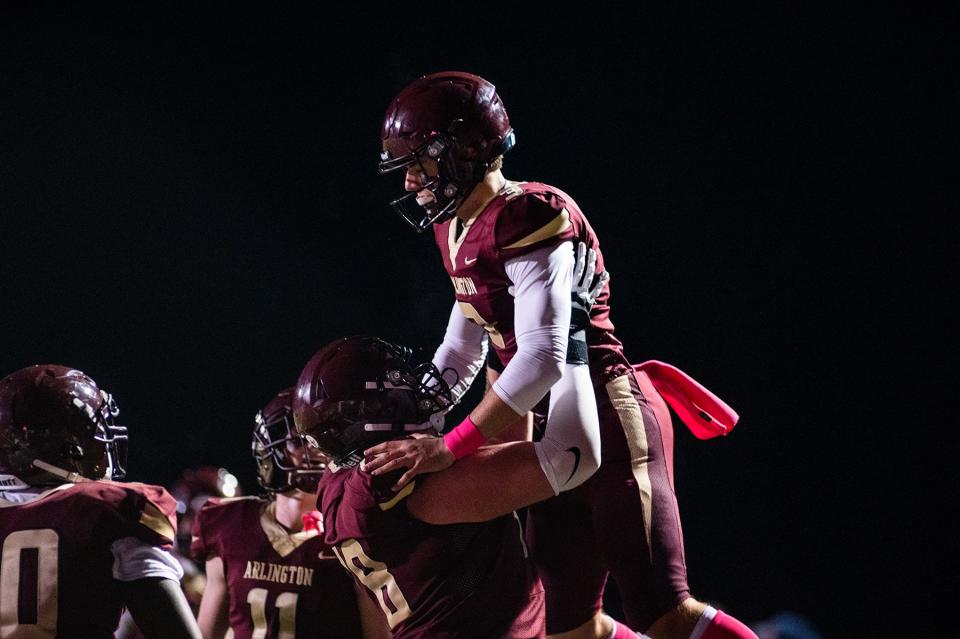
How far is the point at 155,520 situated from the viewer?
6.59ft

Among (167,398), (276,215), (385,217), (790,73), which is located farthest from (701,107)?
(167,398)

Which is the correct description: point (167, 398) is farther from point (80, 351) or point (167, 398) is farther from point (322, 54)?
point (322, 54)

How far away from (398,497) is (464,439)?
16 cm

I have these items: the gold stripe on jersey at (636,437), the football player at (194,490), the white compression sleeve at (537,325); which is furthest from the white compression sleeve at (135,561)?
the football player at (194,490)

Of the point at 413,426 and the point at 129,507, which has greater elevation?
the point at 413,426

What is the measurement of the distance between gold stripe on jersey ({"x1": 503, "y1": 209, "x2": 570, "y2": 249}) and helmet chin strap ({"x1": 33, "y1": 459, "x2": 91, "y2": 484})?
0.93 metres

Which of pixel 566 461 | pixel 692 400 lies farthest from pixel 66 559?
pixel 692 400

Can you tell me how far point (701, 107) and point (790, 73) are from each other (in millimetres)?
330

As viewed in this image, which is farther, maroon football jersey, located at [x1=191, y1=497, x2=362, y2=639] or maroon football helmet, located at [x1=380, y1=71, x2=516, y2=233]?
maroon football jersey, located at [x1=191, y1=497, x2=362, y2=639]

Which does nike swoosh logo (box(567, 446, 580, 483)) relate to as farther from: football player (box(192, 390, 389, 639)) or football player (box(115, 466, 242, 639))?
football player (box(115, 466, 242, 639))

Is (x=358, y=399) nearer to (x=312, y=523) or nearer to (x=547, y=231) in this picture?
(x=547, y=231)

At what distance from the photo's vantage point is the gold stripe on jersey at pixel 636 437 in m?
2.12

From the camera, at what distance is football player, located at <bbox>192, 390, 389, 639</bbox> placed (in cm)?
278

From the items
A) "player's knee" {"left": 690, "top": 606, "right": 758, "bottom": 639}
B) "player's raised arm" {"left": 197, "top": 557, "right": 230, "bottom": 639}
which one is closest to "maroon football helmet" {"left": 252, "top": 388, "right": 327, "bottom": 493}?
"player's raised arm" {"left": 197, "top": 557, "right": 230, "bottom": 639}
